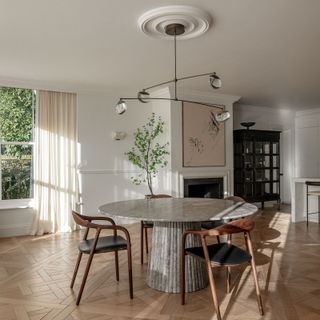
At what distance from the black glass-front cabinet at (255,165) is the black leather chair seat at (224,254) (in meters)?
4.18

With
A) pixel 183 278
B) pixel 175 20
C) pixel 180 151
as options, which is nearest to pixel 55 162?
pixel 180 151

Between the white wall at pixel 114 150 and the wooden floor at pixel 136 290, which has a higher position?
the white wall at pixel 114 150

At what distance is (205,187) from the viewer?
604 cm

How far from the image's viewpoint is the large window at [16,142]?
5008 millimetres

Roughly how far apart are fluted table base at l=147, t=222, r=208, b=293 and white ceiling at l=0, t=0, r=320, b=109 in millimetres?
1839

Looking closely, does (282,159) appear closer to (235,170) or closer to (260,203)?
(260,203)

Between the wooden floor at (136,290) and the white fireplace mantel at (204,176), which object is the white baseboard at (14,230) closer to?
the wooden floor at (136,290)

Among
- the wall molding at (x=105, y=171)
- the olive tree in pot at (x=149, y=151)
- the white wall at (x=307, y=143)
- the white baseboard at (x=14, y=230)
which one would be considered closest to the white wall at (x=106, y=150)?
the wall molding at (x=105, y=171)

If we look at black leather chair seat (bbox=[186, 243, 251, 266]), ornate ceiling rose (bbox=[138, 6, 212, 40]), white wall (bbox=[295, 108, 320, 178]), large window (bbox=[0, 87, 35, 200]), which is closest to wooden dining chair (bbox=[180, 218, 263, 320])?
black leather chair seat (bbox=[186, 243, 251, 266])

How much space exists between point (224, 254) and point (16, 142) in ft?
12.8

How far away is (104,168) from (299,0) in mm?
3980

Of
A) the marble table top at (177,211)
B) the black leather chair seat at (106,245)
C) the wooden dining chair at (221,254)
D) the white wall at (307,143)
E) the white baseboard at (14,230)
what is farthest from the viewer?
the white wall at (307,143)

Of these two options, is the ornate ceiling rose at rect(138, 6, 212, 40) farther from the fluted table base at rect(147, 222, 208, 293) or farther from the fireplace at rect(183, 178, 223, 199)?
the fireplace at rect(183, 178, 223, 199)

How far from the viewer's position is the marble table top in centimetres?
240
